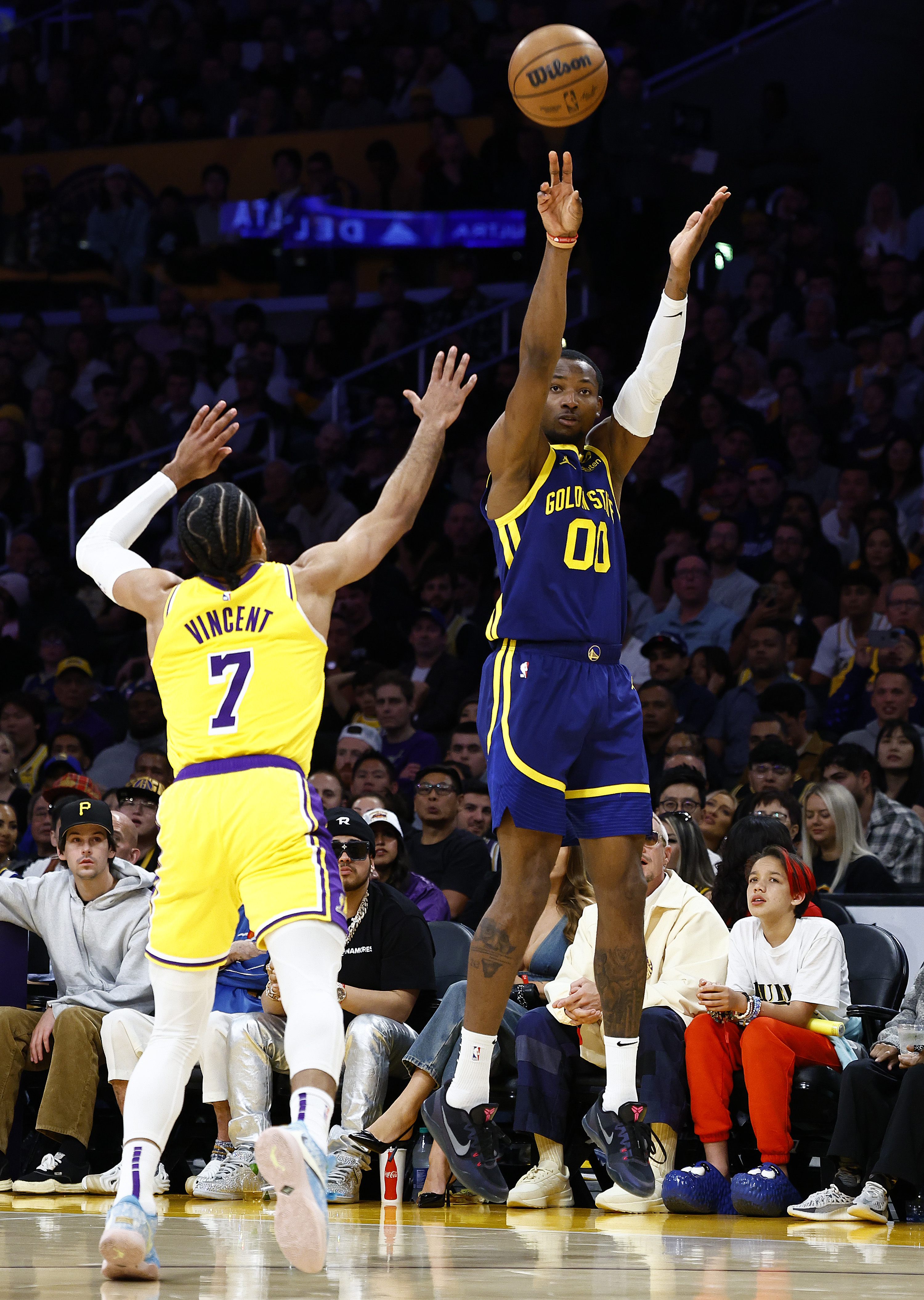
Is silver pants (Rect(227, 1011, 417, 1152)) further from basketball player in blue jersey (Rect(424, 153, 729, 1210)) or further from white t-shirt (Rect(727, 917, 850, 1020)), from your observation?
basketball player in blue jersey (Rect(424, 153, 729, 1210))

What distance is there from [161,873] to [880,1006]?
3.65m

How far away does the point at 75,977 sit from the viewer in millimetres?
7914

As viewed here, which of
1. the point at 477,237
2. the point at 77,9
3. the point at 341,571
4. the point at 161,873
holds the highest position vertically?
the point at 77,9

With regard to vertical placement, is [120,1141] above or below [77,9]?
below

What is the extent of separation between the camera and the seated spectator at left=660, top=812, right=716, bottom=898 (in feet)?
25.3

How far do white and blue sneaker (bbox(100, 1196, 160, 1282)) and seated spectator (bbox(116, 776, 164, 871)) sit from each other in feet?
15.2

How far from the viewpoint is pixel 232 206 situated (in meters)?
16.8

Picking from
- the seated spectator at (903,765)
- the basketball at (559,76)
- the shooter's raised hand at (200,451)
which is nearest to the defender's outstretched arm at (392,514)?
the shooter's raised hand at (200,451)

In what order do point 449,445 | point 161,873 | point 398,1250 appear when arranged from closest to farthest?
point 161,873 < point 398,1250 < point 449,445

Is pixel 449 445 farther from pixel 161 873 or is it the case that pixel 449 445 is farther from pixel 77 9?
pixel 161 873

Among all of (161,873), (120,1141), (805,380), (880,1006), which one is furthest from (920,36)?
(161,873)

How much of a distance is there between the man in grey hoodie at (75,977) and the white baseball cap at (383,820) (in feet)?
3.49

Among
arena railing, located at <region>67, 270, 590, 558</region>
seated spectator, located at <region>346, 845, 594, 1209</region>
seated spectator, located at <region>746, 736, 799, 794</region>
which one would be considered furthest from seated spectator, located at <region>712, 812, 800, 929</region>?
arena railing, located at <region>67, 270, 590, 558</region>

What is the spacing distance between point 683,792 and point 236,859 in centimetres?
403
